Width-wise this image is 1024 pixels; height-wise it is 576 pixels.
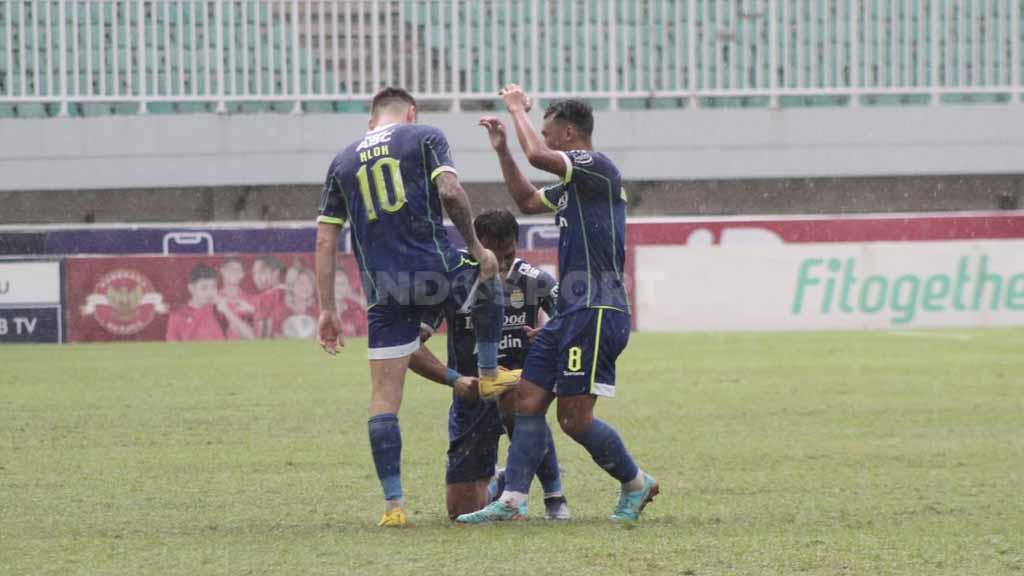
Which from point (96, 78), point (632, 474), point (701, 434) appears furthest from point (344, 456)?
point (96, 78)

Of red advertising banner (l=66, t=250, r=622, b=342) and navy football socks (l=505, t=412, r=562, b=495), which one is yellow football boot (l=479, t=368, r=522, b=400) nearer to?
navy football socks (l=505, t=412, r=562, b=495)

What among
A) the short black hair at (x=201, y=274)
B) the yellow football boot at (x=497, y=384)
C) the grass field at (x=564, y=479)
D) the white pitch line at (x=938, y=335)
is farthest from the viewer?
the short black hair at (x=201, y=274)

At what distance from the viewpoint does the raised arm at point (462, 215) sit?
6.68 m

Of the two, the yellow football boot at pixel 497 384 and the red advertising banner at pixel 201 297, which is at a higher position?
the yellow football boot at pixel 497 384

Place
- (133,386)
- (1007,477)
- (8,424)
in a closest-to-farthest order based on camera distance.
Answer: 1. (1007,477)
2. (8,424)
3. (133,386)

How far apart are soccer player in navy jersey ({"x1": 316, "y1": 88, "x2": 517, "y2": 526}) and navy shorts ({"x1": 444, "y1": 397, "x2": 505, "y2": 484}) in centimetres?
58

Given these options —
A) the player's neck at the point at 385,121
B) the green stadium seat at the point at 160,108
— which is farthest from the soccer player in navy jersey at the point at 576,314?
the green stadium seat at the point at 160,108

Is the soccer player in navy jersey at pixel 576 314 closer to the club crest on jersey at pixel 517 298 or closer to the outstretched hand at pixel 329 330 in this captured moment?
the club crest on jersey at pixel 517 298

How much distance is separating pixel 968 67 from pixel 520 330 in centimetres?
2710

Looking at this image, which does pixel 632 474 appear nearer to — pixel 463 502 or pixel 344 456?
pixel 463 502

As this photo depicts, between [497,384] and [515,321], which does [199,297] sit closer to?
[515,321]

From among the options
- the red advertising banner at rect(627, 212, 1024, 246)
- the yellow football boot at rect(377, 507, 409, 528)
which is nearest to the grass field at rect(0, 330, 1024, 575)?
the yellow football boot at rect(377, 507, 409, 528)

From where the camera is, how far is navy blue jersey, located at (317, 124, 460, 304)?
6.80 m

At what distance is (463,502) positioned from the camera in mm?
7461
